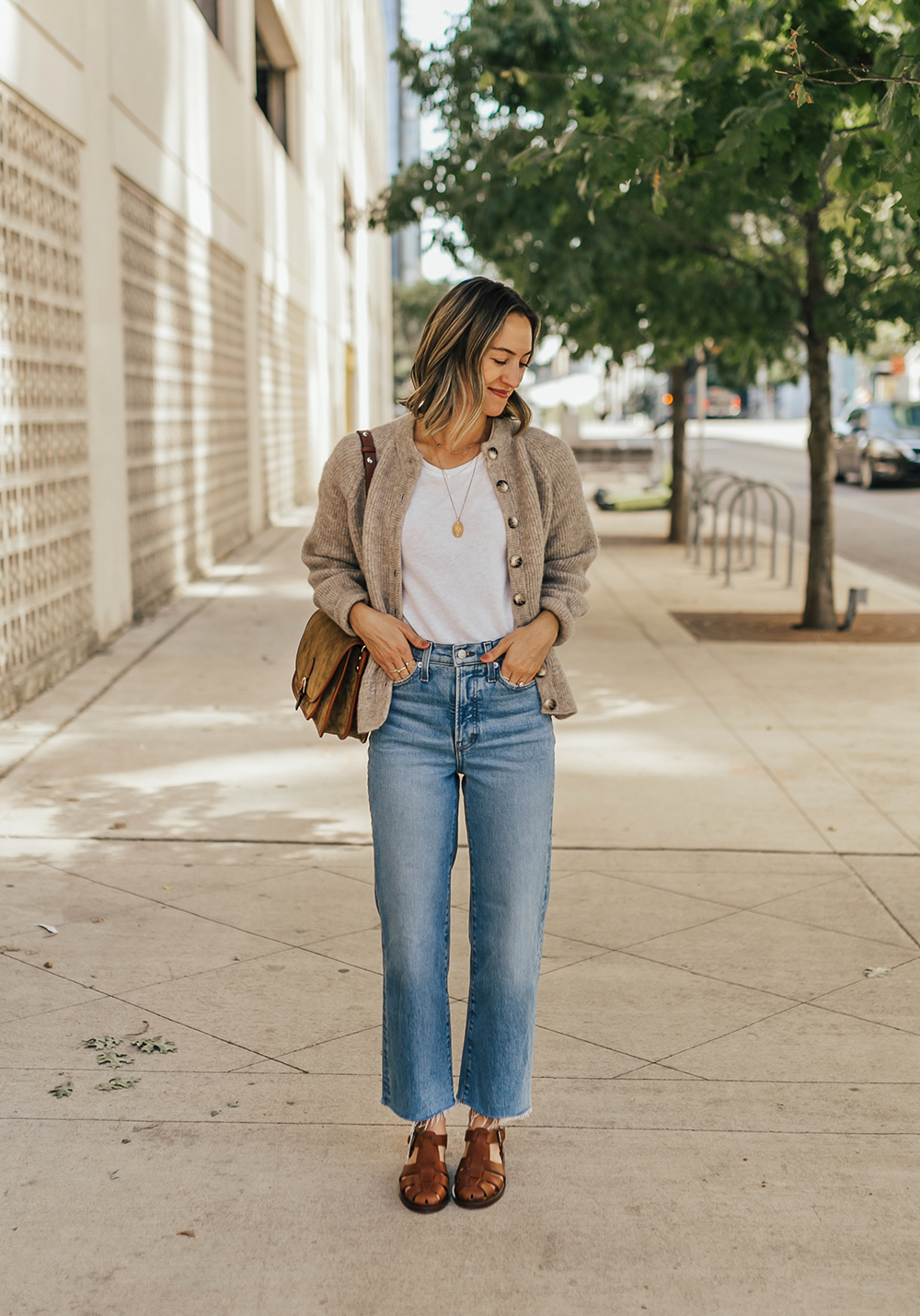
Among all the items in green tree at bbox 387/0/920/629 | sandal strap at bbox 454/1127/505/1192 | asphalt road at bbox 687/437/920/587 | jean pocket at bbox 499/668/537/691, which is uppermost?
green tree at bbox 387/0/920/629

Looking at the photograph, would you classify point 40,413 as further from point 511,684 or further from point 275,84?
point 275,84

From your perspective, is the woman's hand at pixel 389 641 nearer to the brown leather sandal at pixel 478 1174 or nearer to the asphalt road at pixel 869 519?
the brown leather sandal at pixel 478 1174

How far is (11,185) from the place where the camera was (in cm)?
787

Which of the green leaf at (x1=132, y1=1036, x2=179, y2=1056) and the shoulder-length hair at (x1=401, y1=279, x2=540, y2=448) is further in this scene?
the green leaf at (x1=132, y1=1036, x2=179, y2=1056)

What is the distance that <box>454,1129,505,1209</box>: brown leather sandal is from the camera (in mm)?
3088

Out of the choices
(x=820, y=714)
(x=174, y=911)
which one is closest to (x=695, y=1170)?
(x=174, y=911)

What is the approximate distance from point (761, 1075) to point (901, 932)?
1279mm

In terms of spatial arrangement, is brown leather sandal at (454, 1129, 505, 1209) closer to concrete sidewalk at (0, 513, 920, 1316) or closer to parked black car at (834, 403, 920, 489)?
concrete sidewalk at (0, 513, 920, 1316)

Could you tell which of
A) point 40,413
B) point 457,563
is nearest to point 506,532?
point 457,563

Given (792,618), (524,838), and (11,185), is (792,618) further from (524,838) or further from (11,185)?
(524,838)

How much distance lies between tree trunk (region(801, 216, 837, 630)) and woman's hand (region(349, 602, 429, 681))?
8416 millimetres

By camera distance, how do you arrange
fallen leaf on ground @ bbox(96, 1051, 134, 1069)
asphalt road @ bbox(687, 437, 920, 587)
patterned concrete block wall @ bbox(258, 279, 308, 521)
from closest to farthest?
fallen leaf on ground @ bbox(96, 1051, 134, 1069)
asphalt road @ bbox(687, 437, 920, 587)
patterned concrete block wall @ bbox(258, 279, 308, 521)

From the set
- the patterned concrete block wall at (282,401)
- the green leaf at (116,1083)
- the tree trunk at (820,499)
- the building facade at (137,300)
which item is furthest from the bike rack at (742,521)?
the green leaf at (116,1083)

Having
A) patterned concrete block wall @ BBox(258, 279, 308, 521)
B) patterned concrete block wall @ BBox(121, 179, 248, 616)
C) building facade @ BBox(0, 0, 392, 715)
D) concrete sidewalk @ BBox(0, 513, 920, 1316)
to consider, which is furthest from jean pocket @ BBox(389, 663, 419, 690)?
patterned concrete block wall @ BBox(258, 279, 308, 521)
